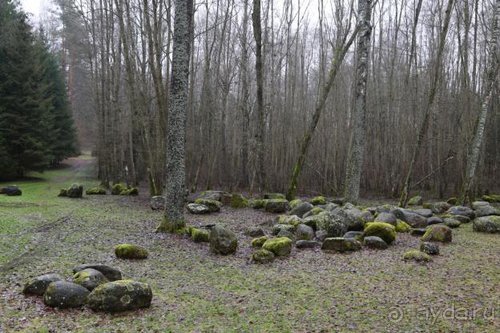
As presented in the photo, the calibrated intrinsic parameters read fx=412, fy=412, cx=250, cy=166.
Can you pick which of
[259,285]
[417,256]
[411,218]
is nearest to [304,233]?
[417,256]

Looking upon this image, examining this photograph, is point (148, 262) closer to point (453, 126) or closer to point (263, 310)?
point (263, 310)

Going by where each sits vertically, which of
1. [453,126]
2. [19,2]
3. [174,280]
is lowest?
[174,280]

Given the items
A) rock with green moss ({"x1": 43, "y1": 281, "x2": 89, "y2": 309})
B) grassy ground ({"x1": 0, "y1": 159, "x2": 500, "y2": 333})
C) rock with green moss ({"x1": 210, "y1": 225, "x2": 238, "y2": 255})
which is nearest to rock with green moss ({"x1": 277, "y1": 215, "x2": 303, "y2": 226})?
grassy ground ({"x1": 0, "y1": 159, "x2": 500, "y2": 333})

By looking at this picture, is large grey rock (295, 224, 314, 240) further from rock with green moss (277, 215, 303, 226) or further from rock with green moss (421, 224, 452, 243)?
rock with green moss (421, 224, 452, 243)

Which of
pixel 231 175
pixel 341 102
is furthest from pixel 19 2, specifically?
pixel 341 102

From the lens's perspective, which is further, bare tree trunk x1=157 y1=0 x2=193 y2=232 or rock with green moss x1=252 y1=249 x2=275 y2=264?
bare tree trunk x1=157 y1=0 x2=193 y2=232

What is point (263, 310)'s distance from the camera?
4.41 meters

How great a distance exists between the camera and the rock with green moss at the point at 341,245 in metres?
7.05

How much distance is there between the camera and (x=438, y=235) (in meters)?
7.64

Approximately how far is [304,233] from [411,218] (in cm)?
303

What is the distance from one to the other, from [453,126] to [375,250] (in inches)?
477

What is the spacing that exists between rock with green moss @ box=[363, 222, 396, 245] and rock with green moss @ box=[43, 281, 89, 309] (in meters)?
5.16

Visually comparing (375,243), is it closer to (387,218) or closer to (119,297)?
(387,218)

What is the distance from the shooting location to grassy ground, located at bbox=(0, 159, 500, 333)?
3986 mm
